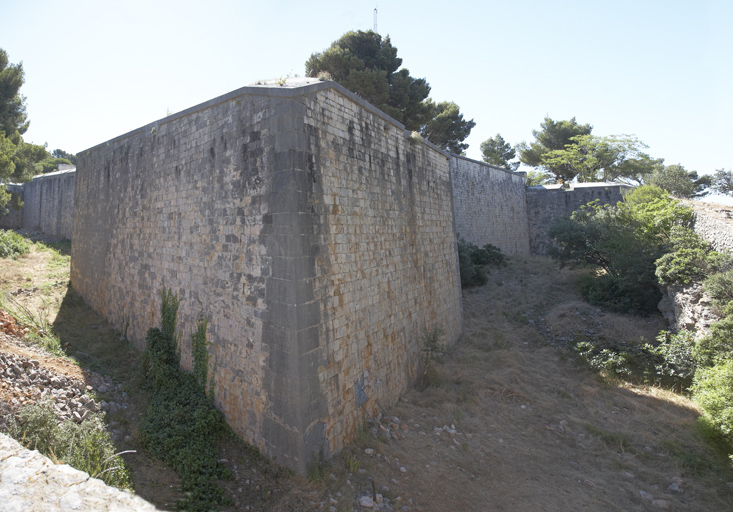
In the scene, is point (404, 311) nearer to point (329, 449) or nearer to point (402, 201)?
point (402, 201)

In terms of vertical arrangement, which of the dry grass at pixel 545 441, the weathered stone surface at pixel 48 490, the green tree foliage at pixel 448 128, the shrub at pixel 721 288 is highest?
the green tree foliage at pixel 448 128

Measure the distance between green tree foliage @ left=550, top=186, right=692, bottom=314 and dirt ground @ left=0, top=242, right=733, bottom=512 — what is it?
1951 mm

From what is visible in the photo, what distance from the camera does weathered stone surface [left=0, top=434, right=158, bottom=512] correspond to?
2.99 meters

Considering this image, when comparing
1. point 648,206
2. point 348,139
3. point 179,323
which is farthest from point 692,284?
point 179,323

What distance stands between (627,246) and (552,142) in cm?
2372

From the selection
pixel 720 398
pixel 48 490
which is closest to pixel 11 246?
pixel 48 490

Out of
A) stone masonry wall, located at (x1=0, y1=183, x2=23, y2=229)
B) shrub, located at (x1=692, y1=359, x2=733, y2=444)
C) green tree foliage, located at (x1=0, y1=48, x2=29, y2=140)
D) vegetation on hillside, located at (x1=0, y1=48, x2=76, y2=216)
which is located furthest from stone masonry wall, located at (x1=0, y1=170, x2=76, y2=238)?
shrub, located at (x1=692, y1=359, x2=733, y2=444)

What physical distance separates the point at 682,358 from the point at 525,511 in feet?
21.3

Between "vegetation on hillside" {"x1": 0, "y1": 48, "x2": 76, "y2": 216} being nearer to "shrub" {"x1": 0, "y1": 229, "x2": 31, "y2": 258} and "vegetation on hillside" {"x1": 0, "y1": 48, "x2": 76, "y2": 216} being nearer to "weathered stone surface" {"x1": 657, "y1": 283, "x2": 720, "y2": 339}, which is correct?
"shrub" {"x1": 0, "y1": 229, "x2": 31, "y2": 258}

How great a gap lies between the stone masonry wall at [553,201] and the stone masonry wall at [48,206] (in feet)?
90.6

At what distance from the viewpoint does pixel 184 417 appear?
6.21 metres

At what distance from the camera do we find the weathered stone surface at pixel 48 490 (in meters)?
2.99

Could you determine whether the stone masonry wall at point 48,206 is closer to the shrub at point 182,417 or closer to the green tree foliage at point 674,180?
the shrub at point 182,417

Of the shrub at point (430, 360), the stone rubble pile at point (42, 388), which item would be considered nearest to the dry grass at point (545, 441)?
the shrub at point (430, 360)
